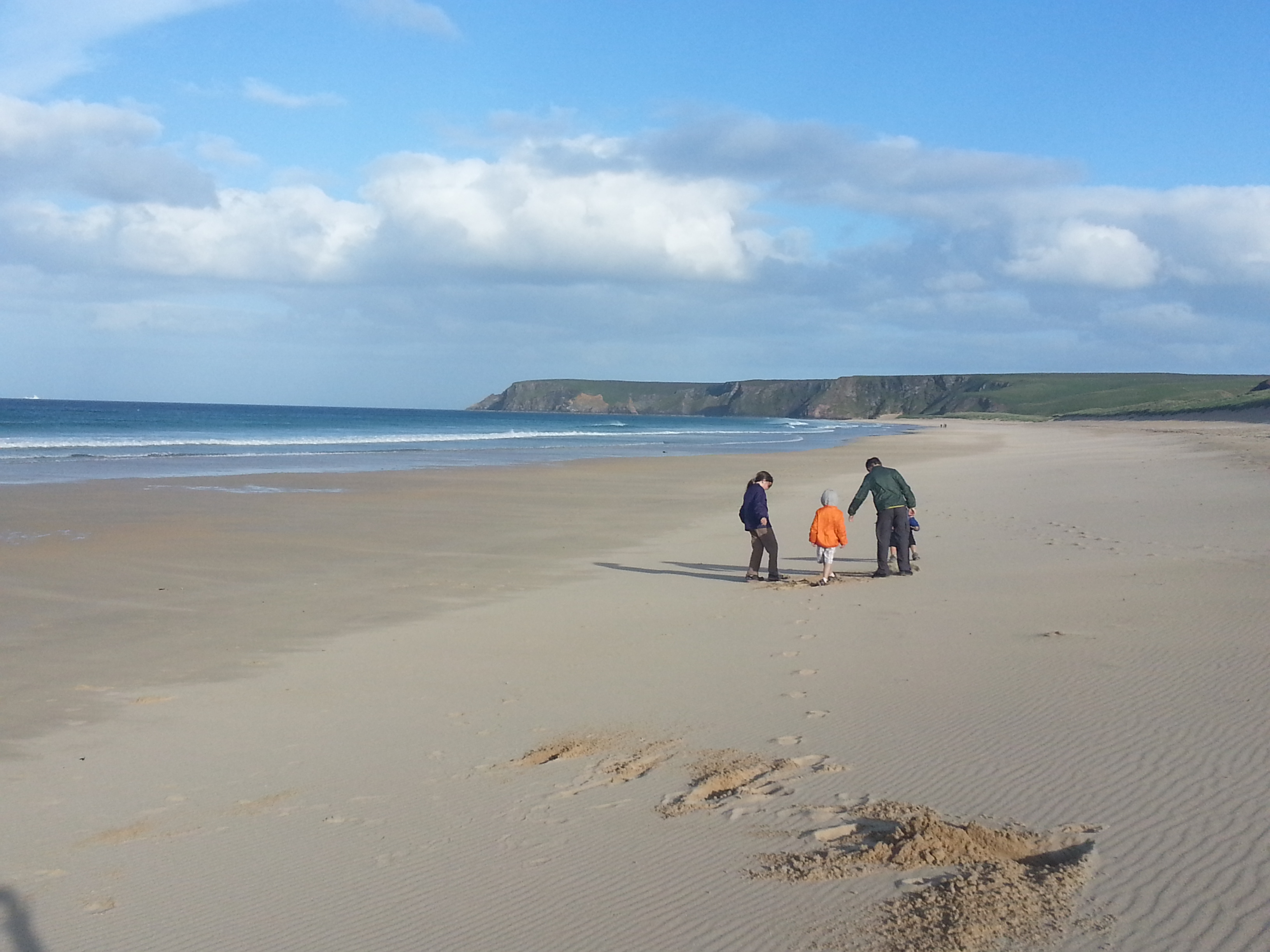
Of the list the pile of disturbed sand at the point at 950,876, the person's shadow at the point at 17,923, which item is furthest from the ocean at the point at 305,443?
the pile of disturbed sand at the point at 950,876

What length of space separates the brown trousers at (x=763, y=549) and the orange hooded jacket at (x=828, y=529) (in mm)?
522

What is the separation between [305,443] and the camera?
5519cm

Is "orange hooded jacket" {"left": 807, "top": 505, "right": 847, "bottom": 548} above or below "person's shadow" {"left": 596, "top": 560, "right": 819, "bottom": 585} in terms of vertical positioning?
above

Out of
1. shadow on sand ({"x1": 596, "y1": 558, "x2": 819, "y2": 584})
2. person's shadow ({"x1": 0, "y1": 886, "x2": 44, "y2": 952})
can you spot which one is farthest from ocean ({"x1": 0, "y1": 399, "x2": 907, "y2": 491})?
person's shadow ({"x1": 0, "y1": 886, "x2": 44, "y2": 952})

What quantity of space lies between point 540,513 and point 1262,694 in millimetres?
15064

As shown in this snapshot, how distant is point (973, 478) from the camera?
26.9 metres

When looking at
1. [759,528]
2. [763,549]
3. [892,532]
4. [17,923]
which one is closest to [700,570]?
[763,549]

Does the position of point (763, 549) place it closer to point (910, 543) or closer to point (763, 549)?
point (763, 549)

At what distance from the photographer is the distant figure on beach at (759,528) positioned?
487 inches

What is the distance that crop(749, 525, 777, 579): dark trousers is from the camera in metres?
12.3

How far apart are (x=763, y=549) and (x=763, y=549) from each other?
4 cm

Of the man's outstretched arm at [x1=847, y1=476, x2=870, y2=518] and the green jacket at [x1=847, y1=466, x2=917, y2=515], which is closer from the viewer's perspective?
the green jacket at [x1=847, y1=466, x2=917, y2=515]

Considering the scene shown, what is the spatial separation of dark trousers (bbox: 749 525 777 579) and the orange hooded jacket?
1.71 ft

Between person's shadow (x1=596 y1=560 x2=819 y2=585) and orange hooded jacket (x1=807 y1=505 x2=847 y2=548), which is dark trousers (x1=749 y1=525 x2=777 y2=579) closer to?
person's shadow (x1=596 y1=560 x2=819 y2=585)
